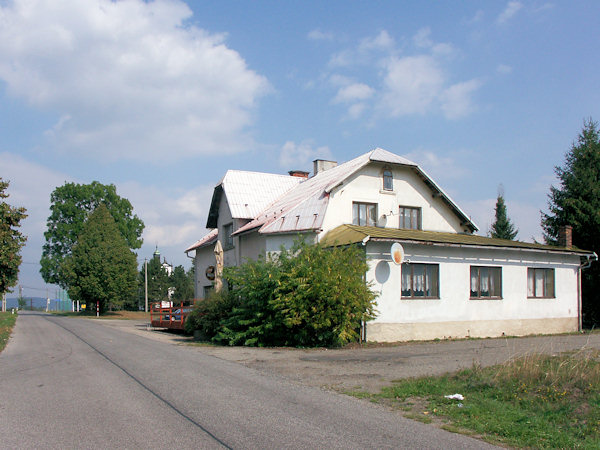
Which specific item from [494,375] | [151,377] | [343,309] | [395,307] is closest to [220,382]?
[151,377]

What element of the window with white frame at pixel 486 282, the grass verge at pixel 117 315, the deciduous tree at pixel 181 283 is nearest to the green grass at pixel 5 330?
the grass verge at pixel 117 315

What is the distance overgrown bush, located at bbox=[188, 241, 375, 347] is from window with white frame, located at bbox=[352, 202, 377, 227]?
17.2 ft

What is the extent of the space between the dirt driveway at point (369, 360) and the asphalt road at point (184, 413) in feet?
2.99

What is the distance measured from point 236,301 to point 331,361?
19.9 ft

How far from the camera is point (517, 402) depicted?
A: 783 cm

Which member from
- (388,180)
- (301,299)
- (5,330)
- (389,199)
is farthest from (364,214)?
(5,330)

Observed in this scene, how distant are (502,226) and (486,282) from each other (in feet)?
77.1

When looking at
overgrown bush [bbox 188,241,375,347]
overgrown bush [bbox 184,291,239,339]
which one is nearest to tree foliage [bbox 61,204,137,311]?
overgrown bush [bbox 184,291,239,339]

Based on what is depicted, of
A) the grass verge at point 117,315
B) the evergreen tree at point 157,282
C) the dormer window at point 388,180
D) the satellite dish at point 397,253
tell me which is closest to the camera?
the satellite dish at point 397,253

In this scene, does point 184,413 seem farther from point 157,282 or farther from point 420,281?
point 157,282

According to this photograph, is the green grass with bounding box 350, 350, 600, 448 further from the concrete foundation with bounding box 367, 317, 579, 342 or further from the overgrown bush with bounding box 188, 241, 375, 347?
the concrete foundation with bounding box 367, 317, 579, 342

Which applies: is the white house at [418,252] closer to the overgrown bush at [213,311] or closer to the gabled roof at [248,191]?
the gabled roof at [248,191]

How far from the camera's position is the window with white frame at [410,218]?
947 inches

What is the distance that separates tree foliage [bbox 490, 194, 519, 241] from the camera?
42.2 m
